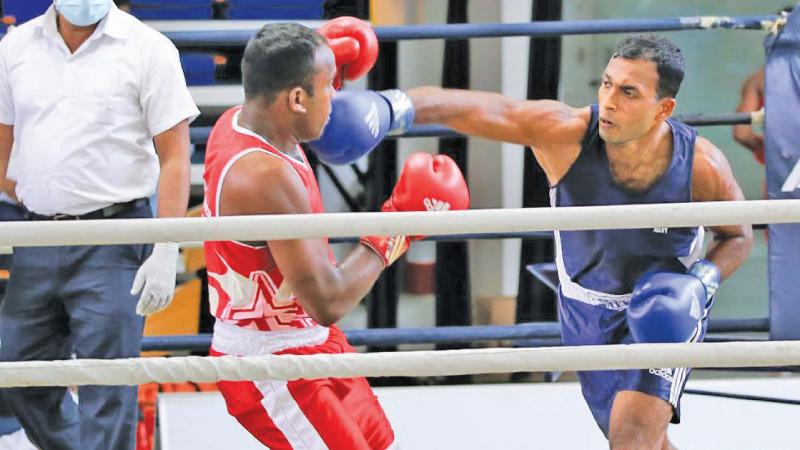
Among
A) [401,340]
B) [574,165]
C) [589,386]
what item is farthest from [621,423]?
[401,340]

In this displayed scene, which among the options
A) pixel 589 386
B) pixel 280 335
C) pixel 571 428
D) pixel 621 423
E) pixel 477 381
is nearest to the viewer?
pixel 280 335

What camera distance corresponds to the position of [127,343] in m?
2.33

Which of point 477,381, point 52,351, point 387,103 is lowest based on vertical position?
point 477,381

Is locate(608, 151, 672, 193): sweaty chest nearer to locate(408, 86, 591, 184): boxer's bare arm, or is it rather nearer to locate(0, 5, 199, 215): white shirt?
locate(408, 86, 591, 184): boxer's bare arm

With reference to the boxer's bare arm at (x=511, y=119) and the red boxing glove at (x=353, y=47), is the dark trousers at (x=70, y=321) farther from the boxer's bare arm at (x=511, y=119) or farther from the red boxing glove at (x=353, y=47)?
the boxer's bare arm at (x=511, y=119)

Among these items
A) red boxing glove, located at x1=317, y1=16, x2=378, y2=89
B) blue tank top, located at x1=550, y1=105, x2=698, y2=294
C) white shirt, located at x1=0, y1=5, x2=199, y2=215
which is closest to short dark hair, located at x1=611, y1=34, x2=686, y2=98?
blue tank top, located at x1=550, y1=105, x2=698, y2=294

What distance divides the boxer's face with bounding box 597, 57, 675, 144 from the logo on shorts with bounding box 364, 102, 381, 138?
0.48m

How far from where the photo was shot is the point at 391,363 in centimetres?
166

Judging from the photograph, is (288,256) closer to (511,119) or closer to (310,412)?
(310,412)

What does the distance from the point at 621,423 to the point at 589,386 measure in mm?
→ 186

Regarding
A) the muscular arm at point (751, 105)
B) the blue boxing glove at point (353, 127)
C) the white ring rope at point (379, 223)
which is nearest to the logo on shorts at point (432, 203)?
the blue boxing glove at point (353, 127)

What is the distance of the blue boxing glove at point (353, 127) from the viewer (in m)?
2.08

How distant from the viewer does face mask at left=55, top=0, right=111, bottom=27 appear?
2.38 m

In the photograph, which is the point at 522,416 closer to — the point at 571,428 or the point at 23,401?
the point at 571,428
